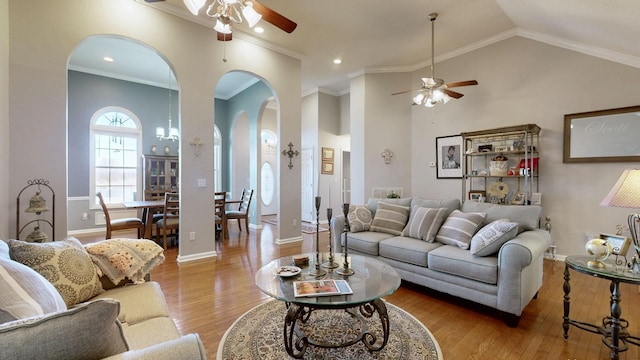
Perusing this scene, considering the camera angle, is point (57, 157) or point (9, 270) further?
point (57, 157)

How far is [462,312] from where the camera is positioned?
257 cm

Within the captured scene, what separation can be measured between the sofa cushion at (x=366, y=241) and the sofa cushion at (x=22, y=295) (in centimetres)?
273

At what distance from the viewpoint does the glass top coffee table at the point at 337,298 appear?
1.71 m

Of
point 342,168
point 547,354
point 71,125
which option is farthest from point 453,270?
point 71,125

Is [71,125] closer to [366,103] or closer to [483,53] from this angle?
[366,103]

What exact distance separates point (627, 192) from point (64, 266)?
3.51 metres

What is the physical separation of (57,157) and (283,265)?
9.46 feet

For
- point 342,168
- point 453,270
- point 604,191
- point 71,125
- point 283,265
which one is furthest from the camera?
point 342,168

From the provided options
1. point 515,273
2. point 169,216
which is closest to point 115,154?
point 169,216

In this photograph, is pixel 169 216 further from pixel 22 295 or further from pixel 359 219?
pixel 22 295

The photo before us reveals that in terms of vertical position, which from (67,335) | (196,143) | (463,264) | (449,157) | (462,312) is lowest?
(462,312)

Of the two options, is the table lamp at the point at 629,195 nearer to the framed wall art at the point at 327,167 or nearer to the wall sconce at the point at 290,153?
the wall sconce at the point at 290,153

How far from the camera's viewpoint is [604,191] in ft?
12.2

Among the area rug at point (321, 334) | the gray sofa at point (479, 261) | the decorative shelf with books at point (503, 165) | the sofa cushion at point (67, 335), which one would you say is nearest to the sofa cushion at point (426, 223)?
the gray sofa at point (479, 261)
